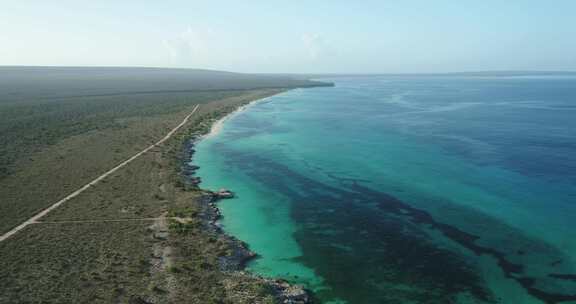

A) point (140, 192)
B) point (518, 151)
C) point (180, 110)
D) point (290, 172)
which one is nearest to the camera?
point (140, 192)

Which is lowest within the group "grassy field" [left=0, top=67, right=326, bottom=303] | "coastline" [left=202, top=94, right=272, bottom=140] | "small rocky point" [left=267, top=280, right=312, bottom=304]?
"small rocky point" [left=267, top=280, right=312, bottom=304]

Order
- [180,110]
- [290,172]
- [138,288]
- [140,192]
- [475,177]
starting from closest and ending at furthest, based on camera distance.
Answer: [138,288], [140,192], [475,177], [290,172], [180,110]

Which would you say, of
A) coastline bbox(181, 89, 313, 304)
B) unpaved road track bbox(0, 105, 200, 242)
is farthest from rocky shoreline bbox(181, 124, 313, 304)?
unpaved road track bbox(0, 105, 200, 242)

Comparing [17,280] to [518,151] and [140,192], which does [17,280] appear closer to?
[140,192]

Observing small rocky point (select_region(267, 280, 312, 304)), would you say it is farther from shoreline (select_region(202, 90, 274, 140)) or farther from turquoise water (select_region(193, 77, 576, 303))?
shoreline (select_region(202, 90, 274, 140))

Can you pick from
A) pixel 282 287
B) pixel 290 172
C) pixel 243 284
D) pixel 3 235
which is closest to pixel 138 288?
pixel 243 284

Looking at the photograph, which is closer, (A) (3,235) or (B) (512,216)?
(A) (3,235)

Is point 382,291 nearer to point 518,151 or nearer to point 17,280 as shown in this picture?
point 17,280

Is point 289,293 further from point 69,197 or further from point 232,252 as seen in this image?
point 69,197
